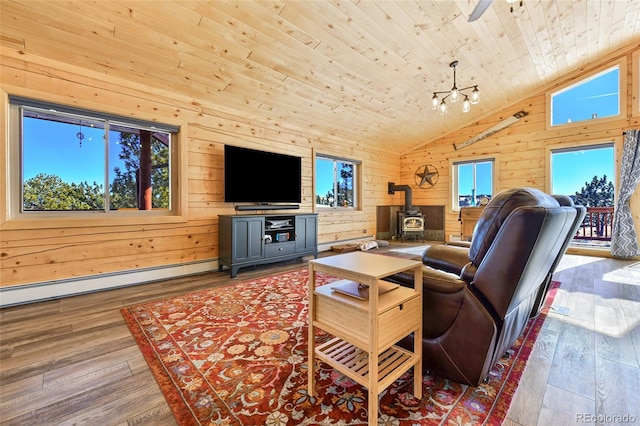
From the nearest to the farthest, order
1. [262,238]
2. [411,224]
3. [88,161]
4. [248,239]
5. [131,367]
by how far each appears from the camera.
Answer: [131,367], [88,161], [248,239], [262,238], [411,224]

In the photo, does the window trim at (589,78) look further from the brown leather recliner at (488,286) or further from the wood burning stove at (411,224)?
the brown leather recliner at (488,286)

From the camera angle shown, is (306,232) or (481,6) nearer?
(481,6)

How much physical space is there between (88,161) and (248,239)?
201cm

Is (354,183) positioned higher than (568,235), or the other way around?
(354,183)

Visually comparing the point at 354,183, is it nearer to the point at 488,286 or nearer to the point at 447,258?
the point at 447,258

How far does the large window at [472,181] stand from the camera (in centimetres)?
→ 614

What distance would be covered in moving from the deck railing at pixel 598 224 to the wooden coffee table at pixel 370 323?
6.34 metres

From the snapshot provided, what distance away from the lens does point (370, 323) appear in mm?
1090

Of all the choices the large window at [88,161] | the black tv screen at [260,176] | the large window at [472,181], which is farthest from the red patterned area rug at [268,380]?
the large window at [472,181]

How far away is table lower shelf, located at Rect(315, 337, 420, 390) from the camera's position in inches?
46.4

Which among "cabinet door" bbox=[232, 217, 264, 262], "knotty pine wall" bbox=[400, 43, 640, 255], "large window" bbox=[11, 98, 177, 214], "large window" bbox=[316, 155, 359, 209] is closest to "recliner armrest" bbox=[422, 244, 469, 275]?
"cabinet door" bbox=[232, 217, 264, 262]

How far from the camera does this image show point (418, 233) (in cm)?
652

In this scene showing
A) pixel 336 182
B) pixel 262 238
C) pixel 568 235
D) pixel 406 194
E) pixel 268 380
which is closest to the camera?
pixel 268 380

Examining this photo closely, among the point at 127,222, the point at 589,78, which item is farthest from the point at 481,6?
the point at 589,78
